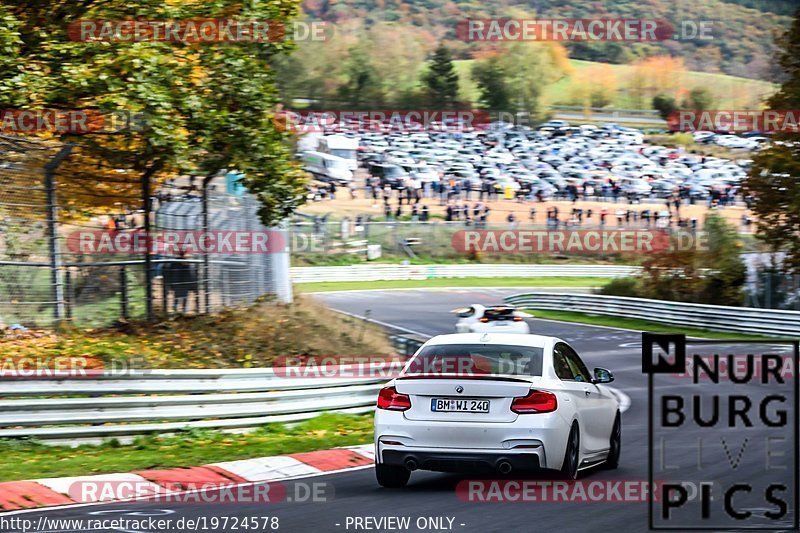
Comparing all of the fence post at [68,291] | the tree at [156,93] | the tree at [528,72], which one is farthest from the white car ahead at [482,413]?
the tree at [528,72]

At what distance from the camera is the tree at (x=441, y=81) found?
105562 mm

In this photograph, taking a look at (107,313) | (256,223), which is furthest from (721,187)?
(107,313)

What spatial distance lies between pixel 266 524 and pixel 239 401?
19.4 feet

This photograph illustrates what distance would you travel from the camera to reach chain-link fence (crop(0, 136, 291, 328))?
51.2ft

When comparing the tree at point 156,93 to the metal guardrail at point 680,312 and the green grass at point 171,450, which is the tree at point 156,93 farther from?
the metal guardrail at point 680,312

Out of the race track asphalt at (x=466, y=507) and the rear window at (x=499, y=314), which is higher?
the race track asphalt at (x=466, y=507)

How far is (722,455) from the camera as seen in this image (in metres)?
11.4

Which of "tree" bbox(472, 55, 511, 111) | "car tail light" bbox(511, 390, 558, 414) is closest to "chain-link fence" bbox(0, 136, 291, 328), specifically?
"car tail light" bbox(511, 390, 558, 414)

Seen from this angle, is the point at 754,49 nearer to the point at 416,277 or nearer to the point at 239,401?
the point at 416,277

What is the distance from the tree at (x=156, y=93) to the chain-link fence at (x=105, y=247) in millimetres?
295

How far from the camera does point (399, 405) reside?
30.0 feet

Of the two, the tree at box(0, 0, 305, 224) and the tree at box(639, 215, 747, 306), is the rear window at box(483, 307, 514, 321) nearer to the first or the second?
the tree at box(639, 215, 747, 306)

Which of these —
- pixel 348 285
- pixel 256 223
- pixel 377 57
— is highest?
pixel 377 57

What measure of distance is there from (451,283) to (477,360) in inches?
1744
